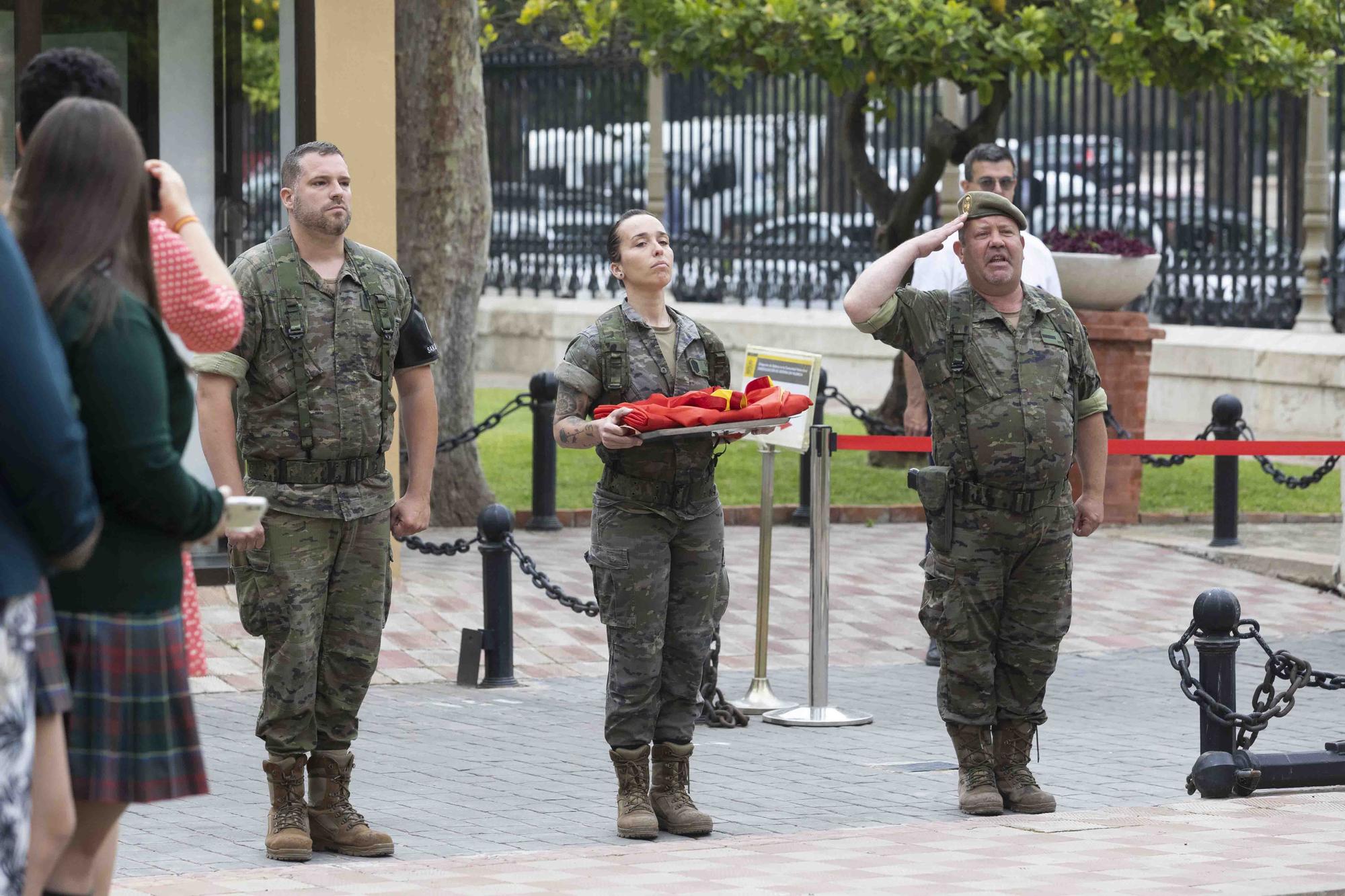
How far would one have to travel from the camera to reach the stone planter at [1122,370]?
13391 millimetres

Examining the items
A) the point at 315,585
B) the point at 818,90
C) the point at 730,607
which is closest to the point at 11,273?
the point at 315,585

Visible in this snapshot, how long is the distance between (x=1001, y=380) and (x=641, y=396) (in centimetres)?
111

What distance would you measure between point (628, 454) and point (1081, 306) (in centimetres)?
788

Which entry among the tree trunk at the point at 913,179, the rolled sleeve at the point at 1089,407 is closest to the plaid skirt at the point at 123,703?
the rolled sleeve at the point at 1089,407

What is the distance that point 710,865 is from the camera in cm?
588

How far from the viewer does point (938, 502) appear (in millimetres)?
6750

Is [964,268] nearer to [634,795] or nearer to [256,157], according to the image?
[634,795]

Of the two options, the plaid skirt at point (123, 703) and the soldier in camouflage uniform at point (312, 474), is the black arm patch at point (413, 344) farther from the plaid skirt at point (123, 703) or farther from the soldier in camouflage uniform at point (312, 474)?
the plaid skirt at point (123, 703)

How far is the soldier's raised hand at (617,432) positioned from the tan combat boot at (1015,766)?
1.57 metres

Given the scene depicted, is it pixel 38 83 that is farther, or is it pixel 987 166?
pixel 987 166

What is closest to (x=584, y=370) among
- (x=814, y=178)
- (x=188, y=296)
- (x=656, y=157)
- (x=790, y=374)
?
(x=790, y=374)

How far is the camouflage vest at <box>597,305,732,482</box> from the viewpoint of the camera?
640 centimetres

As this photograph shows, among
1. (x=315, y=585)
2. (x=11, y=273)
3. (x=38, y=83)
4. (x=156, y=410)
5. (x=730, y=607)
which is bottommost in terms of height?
(x=730, y=607)

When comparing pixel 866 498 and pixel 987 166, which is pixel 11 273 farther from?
pixel 866 498
